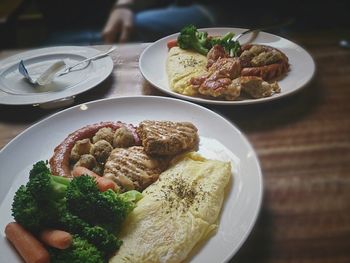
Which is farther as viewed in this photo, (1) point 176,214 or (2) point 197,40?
(2) point 197,40

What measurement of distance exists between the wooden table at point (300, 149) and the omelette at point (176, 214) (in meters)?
0.11

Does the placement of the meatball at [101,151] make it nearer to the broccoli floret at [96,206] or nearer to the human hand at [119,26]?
the broccoli floret at [96,206]

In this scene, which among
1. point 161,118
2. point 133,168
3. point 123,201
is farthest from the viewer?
point 161,118

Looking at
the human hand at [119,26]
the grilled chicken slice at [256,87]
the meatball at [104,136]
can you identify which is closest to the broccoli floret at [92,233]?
the meatball at [104,136]

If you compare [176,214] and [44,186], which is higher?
[44,186]

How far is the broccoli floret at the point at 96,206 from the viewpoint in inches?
34.8

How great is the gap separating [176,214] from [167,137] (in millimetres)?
259

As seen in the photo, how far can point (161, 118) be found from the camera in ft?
4.27

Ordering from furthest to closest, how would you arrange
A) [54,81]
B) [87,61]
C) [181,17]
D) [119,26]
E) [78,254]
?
[119,26]
[181,17]
[87,61]
[54,81]
[78,254]

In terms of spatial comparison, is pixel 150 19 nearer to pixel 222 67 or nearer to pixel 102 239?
pixel 222 67

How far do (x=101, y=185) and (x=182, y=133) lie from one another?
29 centimetres

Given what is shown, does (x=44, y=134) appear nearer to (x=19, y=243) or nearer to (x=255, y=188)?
(x=19, y=243)

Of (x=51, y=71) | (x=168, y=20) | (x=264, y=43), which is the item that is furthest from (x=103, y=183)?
(x=168, y=20)

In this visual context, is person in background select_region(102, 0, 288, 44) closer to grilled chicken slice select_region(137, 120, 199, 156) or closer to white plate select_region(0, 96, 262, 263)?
white plate select_region(0, 96, 262, 263)
